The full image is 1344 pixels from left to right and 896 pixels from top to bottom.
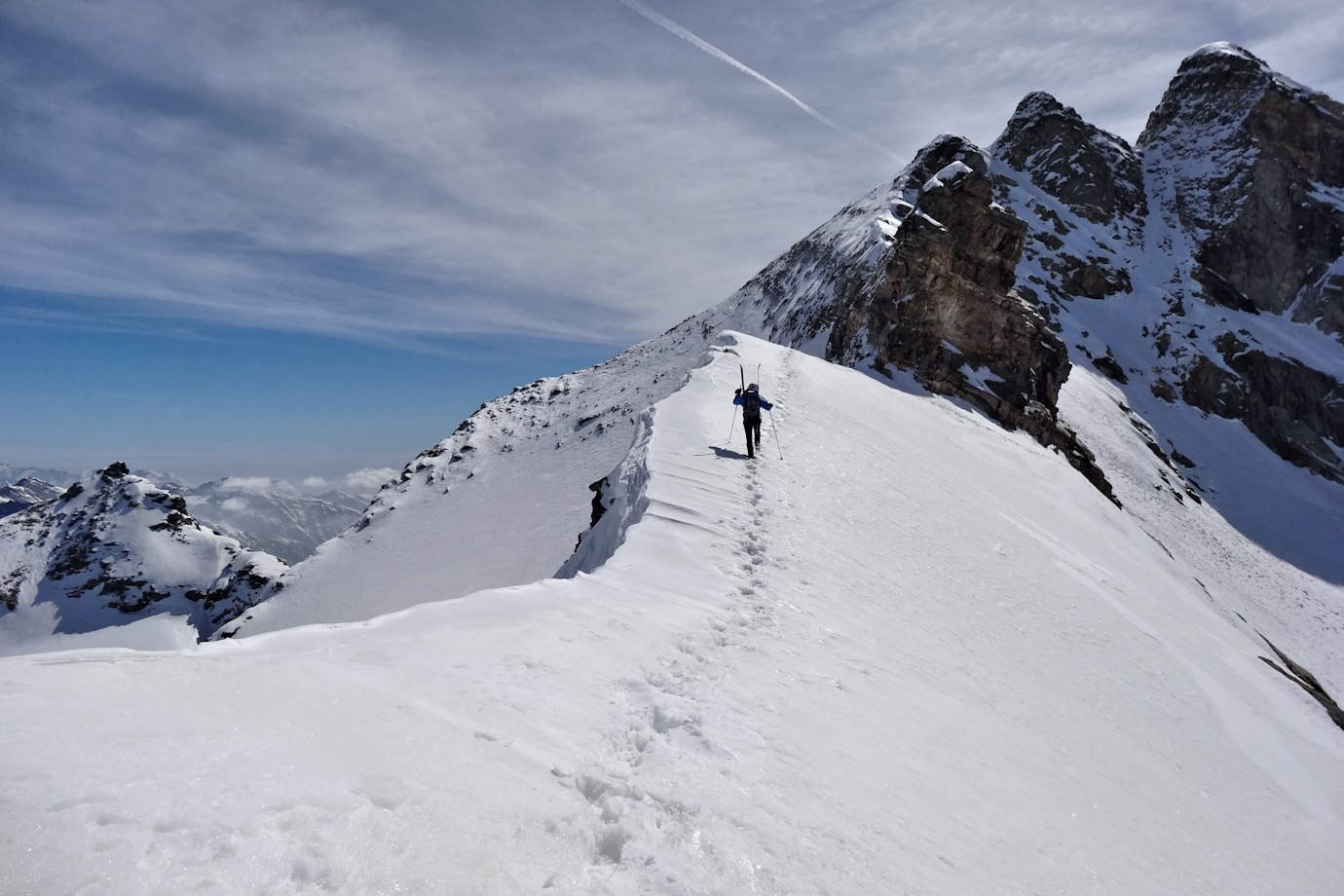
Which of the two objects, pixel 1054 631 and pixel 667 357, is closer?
pixel 1054 631

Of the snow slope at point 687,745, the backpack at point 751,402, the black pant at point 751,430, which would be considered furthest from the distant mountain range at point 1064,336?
the snow slope at point 687,745

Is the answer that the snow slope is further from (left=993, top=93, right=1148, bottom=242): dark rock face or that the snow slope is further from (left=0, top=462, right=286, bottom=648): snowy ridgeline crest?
(left=993, top=93, right=1148, bottom=242): dark rock face

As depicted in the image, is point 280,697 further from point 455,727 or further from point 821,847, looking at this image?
point 821,847

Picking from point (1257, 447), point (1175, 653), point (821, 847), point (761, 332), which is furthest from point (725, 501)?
point (1257, 447)

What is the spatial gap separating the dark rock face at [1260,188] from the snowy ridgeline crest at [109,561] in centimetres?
12089

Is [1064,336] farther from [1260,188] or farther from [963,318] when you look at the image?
[1260,188]

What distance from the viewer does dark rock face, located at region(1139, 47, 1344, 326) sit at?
277 feet

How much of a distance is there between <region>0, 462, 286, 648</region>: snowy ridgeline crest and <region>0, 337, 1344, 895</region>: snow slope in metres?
68.1

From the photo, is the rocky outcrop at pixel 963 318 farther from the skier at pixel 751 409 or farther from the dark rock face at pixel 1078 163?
the dark rock face at pixel 1078 163

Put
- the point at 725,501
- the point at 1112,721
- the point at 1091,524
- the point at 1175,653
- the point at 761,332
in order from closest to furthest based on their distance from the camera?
1. the point at 1112,721
2. the point at 725,501
3. the point at 1175,653
4. the point at 1091,524
5. the point at 761,332

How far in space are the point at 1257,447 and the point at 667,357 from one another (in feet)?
206

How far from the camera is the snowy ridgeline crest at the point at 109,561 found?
70438 millimetres

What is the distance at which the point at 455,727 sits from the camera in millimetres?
3713

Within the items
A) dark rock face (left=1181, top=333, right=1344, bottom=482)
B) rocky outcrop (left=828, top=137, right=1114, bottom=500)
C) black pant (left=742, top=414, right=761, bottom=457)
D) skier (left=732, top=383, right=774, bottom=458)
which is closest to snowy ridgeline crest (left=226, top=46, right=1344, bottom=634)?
rocky outcrop (left=828, top=137, right=1114, bottom=500)
